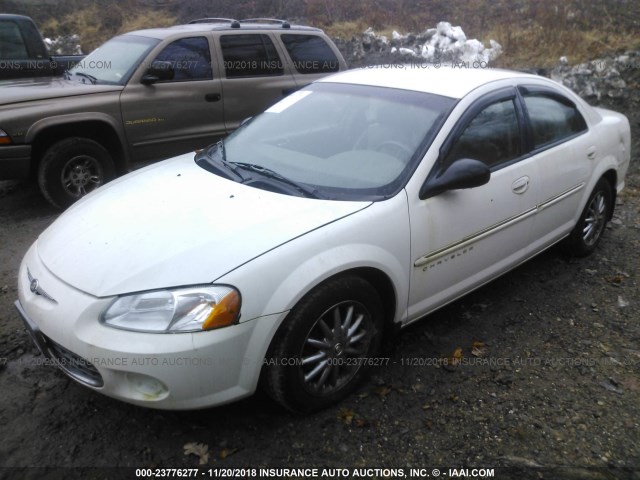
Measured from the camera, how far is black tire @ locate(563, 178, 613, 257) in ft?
14.3

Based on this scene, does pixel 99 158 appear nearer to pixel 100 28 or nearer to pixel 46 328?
pixel 46 328

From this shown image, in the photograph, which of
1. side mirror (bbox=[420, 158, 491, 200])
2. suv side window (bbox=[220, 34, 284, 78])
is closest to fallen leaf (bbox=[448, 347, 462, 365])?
side mirror (bbox=[420, 158, 491, 200])

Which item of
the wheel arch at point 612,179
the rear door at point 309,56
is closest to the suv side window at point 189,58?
the rear door at point 309,56

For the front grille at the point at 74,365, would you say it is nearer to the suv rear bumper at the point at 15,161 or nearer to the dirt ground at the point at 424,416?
the dirt ground at the point at 424,416

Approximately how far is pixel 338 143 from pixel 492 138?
0.99 m

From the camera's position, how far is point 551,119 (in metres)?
3.84

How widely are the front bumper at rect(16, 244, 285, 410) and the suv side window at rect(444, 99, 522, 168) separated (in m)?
1.55

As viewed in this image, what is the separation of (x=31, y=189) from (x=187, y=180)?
3998 mm

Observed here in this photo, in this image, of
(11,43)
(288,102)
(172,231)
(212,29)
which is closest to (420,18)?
(212,29)

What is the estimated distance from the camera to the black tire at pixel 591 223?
4363 mm

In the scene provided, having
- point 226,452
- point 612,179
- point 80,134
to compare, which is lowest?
point 226,452

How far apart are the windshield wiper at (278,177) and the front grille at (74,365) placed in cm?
133

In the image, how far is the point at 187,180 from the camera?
Answer: 313 centimetres

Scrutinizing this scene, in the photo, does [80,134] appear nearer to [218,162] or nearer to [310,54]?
[218,162]
